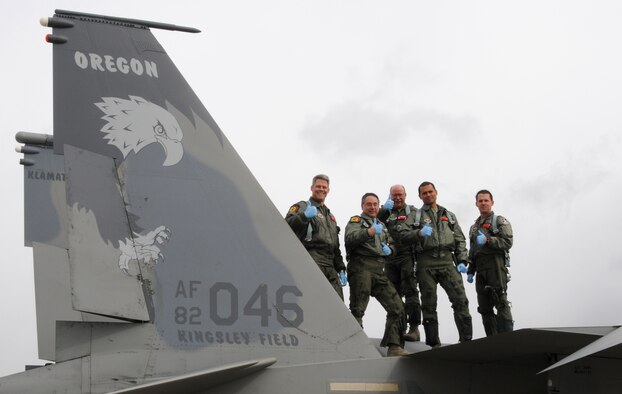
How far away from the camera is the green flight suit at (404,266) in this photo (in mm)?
10656

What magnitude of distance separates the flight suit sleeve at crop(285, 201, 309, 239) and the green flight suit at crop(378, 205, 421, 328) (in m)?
1.40

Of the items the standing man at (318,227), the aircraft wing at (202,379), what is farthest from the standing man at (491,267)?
the aircraft wing at (202,379)

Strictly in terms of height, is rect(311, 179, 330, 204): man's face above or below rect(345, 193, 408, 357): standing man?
above

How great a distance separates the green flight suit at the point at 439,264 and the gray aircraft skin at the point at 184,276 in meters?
2.31

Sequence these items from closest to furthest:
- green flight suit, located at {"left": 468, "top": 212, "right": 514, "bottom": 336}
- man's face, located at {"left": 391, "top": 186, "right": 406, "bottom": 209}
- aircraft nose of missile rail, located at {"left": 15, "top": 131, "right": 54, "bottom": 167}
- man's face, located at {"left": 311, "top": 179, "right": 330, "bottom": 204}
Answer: man's face, located at {"left": 311, "top": 179, "right": 330, "bottom": 204}, green flight suit, located at {"left": 468, "top": 212, "right": 514, "bottom": 336}, man's face, located at {"left": 391, "top": 186, "right": 406, "bottom": 209}, aircraft nose of missile rail, located at {"left": 15, "top": 131, "right": 54, "bottom": 167}

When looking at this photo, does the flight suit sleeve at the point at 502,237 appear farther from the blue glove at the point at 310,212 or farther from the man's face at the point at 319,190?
the blue glove at the point at 310,212

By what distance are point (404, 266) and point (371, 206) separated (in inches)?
39.4

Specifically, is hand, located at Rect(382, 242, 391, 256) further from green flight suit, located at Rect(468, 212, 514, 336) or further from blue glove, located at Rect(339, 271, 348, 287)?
green flight suit, located at Rect(468, 212, 514, 336)

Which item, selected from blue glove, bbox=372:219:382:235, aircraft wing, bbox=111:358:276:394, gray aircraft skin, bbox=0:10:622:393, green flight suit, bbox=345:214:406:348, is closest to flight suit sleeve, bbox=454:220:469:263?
green flight suit, bbox=345:214:406:348

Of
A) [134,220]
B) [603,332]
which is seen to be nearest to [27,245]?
[134,220]

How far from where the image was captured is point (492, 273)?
413 inches

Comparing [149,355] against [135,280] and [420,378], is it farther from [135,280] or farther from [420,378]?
[420,378]

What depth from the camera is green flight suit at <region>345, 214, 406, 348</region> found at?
32.4ft

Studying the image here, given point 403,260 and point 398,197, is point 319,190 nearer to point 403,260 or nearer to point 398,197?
point 398,197
